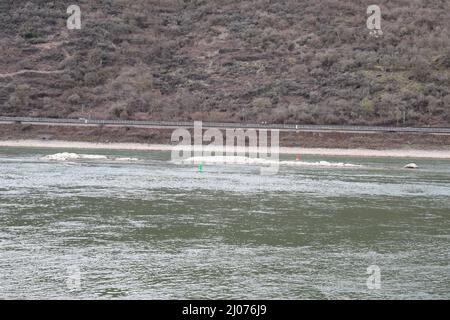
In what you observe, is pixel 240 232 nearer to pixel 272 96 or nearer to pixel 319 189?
→ pixel 319 189

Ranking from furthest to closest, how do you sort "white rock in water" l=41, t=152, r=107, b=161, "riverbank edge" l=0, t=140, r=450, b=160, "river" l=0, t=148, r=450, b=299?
"riverbank edge" l=0, t=140, r=450, b=160 < "white rock in water" l=41, t=152, r=107, b=161 < "river" l=0, t=148, r=450, b=299

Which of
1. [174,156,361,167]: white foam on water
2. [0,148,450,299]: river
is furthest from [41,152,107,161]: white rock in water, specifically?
[0,148,450,299]: river

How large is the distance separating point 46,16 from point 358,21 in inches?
2396

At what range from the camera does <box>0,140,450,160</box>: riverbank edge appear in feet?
279

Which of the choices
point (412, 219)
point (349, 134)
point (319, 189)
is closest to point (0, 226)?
point (412, 219)

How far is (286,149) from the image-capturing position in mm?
87750

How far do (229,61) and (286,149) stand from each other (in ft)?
120

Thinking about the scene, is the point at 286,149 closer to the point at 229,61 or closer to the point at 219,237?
the point at 229,61

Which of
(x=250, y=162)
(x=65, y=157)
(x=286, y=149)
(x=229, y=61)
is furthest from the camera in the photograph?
(x=229, y=61)

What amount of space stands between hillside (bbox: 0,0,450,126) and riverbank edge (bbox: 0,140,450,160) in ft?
40.1

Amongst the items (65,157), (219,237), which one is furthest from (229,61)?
→ (219,237)

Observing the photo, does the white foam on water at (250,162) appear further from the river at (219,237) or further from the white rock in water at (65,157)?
the river at (219,237)

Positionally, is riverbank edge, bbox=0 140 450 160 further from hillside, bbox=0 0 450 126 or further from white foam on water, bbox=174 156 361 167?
white foam on water, bbox=174 156 361 167
